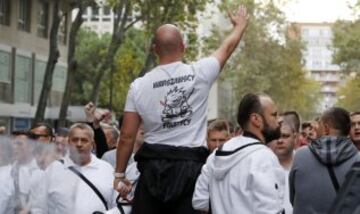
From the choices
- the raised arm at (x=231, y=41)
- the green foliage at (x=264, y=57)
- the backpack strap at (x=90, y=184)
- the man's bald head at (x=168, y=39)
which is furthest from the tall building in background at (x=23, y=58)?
the man's bald head at (x=168, y=39)

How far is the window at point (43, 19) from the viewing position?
129 ft

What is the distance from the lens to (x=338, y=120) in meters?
7.35

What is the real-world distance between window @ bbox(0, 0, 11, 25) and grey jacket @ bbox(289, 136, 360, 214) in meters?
28.8

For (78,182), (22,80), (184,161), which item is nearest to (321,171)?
(184,161)

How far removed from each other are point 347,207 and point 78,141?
5.19 meters

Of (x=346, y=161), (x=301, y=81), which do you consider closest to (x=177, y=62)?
(x=346, y=161)

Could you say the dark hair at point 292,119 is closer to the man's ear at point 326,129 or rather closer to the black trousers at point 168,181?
the man's ear at point 326,129

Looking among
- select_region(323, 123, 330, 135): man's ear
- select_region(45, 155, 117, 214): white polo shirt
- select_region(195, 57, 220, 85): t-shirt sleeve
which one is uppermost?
select_region(195, 57, 220, 85): t-shirt sleeve

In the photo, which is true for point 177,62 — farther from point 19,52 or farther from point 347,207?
point 19,52

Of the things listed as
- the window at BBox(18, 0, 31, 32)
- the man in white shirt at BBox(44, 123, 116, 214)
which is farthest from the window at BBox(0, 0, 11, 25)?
the man in white shirt at BBox(44, 123, 116, 214)

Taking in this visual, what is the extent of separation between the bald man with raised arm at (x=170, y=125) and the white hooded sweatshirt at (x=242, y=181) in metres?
0.18

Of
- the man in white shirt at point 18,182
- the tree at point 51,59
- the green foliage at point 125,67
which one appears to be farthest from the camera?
the green foliage at point 125,67

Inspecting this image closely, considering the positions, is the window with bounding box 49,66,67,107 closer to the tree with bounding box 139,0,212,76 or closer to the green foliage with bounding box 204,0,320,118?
the tree with bounding box 139,0,212,76

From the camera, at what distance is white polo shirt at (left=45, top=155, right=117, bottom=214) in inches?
311
